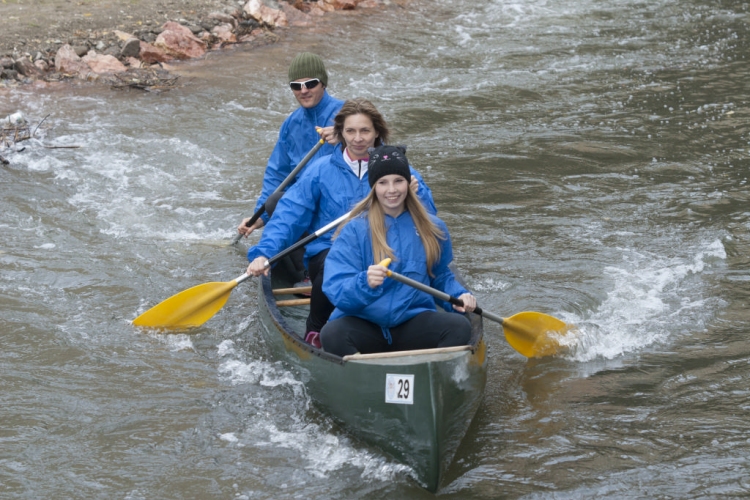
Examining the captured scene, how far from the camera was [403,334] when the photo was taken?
465 cm

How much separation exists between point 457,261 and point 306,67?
2.12 meters

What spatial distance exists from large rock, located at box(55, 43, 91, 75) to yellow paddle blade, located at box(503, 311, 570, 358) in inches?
334

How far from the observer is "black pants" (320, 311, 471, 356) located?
4.59 metres

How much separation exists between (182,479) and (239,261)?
125 inches

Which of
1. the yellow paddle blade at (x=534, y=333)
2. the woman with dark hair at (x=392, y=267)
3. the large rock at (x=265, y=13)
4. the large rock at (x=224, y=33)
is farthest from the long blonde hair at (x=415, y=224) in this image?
the large rock at (x=265, y=13)

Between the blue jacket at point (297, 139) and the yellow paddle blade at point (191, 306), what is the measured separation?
0.85 meters

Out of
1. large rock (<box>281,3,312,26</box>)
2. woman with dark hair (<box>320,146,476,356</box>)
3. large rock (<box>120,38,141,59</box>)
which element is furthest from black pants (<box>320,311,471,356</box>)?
large rock (<box>281,3,312,26</box>)

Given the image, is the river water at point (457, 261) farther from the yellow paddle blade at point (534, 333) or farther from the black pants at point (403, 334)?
the black pants at point (403, 334)

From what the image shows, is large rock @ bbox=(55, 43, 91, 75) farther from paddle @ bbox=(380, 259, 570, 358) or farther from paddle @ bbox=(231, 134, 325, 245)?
paddle @ bbox=(380, 259, 570, 358)

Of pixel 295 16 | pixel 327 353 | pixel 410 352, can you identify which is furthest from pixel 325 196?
pixel 295 16

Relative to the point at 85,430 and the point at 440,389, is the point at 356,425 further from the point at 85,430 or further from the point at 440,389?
the point at 85,430

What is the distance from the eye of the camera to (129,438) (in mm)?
4949

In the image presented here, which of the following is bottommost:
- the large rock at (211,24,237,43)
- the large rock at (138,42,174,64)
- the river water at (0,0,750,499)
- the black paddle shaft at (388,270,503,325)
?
the river water at (0,0,750,499)

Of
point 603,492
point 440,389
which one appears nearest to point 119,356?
point 440,389
